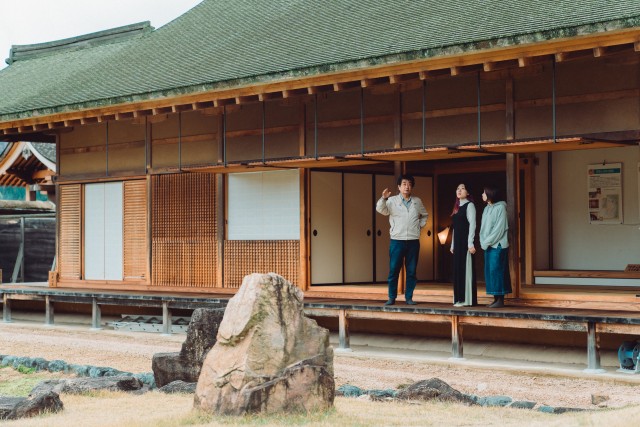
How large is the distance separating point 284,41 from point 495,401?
8450 millimetres

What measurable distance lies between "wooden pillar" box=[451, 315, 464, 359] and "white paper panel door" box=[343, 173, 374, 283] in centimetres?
343

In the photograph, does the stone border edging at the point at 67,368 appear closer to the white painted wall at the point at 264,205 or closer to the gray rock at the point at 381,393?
the gray rock at the point at 381,393

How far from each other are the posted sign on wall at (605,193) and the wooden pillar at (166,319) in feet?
21.8

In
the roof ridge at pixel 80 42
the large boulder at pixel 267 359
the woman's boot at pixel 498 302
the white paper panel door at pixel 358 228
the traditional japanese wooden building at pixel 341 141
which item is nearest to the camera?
the large boulder at pixel 267 359

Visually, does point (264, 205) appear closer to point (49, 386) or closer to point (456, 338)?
point (456, 338)

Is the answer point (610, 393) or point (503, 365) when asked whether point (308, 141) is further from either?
point (610, 393)

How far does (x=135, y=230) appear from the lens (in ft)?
60.0

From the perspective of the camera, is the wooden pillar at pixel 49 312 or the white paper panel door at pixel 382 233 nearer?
the white paper panel door at pixel 382 233

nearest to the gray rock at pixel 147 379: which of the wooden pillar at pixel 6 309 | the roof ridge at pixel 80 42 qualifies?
the wooden pillar at pixel 6 309

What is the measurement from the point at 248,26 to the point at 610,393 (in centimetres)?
1061

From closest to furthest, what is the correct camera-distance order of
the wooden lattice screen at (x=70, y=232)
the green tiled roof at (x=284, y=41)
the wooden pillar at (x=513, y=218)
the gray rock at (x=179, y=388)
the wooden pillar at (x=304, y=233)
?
the gray rock at (x=179, y=388) < the green tiled roof at (x=284, y=41) < the wooden pillar at (x=513, y=218) < the wooden pillar at (x=304, y=233) < the wooden lattice screen at (x=70, y=232)

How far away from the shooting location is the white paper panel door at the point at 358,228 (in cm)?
1573

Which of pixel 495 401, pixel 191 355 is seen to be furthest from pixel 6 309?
pixel 495 401

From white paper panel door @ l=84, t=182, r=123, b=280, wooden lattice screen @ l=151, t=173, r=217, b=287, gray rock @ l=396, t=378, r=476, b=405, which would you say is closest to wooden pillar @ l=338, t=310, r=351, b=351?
wooden lattice screen @ l=151, t=173, r=217, b=287
